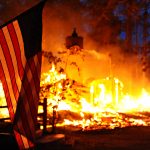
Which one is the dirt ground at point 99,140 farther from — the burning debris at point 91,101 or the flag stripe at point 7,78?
the flag stripe at point 7,78

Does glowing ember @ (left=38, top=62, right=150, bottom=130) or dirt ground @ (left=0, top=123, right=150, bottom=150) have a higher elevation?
glowing ember @ (left=38, top=62, right=150, bottom=130)

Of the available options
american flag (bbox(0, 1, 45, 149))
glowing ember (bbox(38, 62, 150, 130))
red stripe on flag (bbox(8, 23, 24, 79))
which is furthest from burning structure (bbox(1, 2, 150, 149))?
red stripe on flag (bbox(8, 23, 24, 79))

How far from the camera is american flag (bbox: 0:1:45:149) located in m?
4.80

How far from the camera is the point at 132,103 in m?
24.2

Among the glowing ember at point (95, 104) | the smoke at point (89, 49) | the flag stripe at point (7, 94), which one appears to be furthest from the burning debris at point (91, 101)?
the flag stripe at point (7, 94)

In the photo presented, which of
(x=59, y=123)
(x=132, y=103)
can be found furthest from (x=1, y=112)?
(x=132, y=103)

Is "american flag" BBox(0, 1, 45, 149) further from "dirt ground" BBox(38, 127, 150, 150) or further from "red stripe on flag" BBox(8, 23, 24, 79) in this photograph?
"dirt ground" BBox(38, 127, 150, 150)

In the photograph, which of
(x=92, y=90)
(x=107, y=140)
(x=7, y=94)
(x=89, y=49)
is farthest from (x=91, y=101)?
(x=7, y=94)

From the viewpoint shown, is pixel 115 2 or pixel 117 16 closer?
pixel 115 2

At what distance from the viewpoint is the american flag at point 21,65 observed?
4.80 m

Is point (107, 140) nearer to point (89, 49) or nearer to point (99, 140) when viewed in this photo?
point (99, 140)

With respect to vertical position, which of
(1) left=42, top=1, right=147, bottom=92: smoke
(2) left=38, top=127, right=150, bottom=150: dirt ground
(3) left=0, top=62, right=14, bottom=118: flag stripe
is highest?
(1) left=42, top=1, right=147, bottom=92: smoke

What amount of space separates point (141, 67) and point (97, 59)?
11.3 ft

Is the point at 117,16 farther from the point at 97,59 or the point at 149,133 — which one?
the point at 149,133
